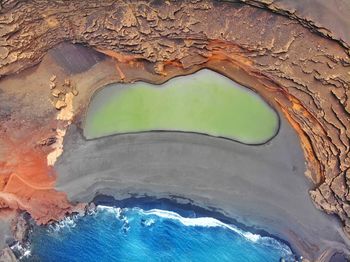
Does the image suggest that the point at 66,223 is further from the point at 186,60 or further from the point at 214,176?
the point at 186,60

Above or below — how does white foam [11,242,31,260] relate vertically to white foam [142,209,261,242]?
below

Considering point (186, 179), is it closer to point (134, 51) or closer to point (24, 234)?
point (134, 51)

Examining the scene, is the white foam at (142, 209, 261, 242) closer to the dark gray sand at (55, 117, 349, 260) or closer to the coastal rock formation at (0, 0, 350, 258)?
the dark gray sand at (55, 117, 349, 260)

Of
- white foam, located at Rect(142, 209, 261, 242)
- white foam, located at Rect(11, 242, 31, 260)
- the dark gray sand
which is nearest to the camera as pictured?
the dark gray sand

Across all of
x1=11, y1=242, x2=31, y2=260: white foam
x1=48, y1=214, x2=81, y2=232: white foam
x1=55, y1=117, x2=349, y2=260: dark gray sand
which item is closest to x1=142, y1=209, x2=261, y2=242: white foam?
x1=55, y1=117, x2=349, y2=260: dark gray sand

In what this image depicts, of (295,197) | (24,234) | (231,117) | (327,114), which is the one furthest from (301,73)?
(24,234)

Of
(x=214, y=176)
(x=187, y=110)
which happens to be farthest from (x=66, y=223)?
(x=187, y=110)

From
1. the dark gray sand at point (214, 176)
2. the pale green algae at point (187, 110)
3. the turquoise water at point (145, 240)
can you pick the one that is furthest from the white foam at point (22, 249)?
the pale green algae at point (187, 110)
